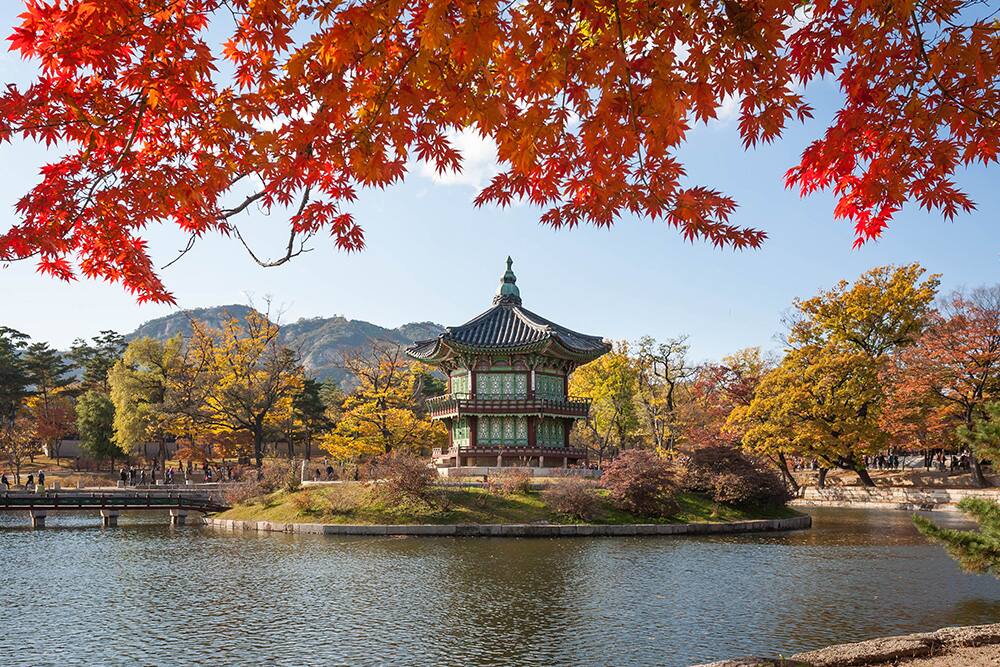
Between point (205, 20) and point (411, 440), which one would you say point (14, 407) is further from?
point (205, 20)

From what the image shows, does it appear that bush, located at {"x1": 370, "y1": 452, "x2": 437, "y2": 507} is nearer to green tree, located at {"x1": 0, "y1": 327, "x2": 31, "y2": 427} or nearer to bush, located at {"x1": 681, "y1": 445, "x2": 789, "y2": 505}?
bush, located at {"x1": 681, "y1": 445, "x2": 789, "y2": 505}

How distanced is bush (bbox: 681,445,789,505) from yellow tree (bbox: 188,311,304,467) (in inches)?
897

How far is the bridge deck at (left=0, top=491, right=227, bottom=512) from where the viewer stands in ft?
104

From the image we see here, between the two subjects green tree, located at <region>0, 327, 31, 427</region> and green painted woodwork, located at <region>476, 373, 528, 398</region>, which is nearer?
green painted woodwork, located at <region>476, 373, 528, 398</region>

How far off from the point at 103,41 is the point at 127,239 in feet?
7.26

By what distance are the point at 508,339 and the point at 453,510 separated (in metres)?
15.1

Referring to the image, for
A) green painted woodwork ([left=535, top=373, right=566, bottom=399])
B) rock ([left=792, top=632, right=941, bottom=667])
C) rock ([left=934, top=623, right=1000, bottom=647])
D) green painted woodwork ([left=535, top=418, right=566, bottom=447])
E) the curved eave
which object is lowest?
rock ([left=934, top=623, right=1000, bottom=647])

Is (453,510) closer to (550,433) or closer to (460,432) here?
(460,432)

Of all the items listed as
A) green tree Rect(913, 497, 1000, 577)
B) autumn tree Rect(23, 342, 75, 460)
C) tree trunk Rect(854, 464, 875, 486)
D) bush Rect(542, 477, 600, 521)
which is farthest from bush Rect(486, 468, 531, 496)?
autumn tree Rect(23, 342, 75, 460)

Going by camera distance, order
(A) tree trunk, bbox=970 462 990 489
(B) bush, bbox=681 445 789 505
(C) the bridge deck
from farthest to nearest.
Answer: (A) tree trunk, bbox=970 462 990 489
(C) the bridge deck
(B) bush, bbox=681 445 789 505

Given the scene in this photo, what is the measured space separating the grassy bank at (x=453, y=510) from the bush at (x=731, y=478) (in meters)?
0.46

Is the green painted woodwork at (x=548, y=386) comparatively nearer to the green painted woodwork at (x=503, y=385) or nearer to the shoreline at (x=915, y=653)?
the green painted woodwork at (x=503, y=385)

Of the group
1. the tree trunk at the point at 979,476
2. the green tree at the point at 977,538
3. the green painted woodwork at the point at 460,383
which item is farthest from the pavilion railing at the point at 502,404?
the green tree at the point at 977,538

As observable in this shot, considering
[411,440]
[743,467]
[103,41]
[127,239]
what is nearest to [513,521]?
[743,467]
